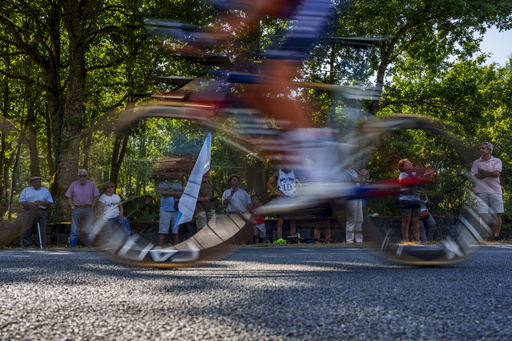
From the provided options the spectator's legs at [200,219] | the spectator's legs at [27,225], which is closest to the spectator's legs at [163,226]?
the spectator's legs at [200,219]

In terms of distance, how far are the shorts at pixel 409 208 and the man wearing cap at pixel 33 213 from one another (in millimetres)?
7703

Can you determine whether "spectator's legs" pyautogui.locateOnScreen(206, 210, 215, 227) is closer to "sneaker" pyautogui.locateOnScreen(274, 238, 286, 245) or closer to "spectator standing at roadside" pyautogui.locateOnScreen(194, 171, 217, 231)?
"spectator standing at roadside" pyautogui.locateOnScreen(194, 171, 217, 231)

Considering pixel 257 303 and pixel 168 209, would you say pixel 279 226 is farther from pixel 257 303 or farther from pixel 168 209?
pixel 257 303

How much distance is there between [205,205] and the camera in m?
4.45

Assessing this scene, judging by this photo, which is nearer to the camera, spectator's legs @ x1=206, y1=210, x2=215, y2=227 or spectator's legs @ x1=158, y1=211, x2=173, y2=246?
spectator's legs @ x1=158, y1=211, x2=173, y2=246

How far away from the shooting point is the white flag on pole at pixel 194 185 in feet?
14.3

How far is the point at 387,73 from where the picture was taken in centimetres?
1720

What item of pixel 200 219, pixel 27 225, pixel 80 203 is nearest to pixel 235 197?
pixel 200 219

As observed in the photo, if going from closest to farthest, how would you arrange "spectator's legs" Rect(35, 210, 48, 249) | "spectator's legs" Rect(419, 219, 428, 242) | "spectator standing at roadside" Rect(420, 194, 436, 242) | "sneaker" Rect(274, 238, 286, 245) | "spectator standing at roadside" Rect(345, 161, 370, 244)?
"spectator standing at roadside" Rect(345, 161, 370, 244)
"spectator standing at roadside" Rect(420, 194, 436, 242)
"spectator's legs" Rect(419, 219, 428, 242)
"sneaker" Rect(274, 238, 286, 245)
"spectator's legs" Rect(35, 210, 48, 249)

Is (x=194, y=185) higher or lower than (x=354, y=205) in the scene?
higher

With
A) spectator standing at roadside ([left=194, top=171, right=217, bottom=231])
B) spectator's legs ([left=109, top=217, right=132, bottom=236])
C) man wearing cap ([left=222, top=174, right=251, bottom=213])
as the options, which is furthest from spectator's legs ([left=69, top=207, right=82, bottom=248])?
spectator standing at roadside ([left=194, top=171, right=217, bottom=231])

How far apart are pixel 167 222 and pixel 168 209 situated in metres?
0.37

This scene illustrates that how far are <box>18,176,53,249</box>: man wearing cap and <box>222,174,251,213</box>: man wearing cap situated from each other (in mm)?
6593

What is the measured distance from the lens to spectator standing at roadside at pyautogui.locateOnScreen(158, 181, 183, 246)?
13.9 feet
